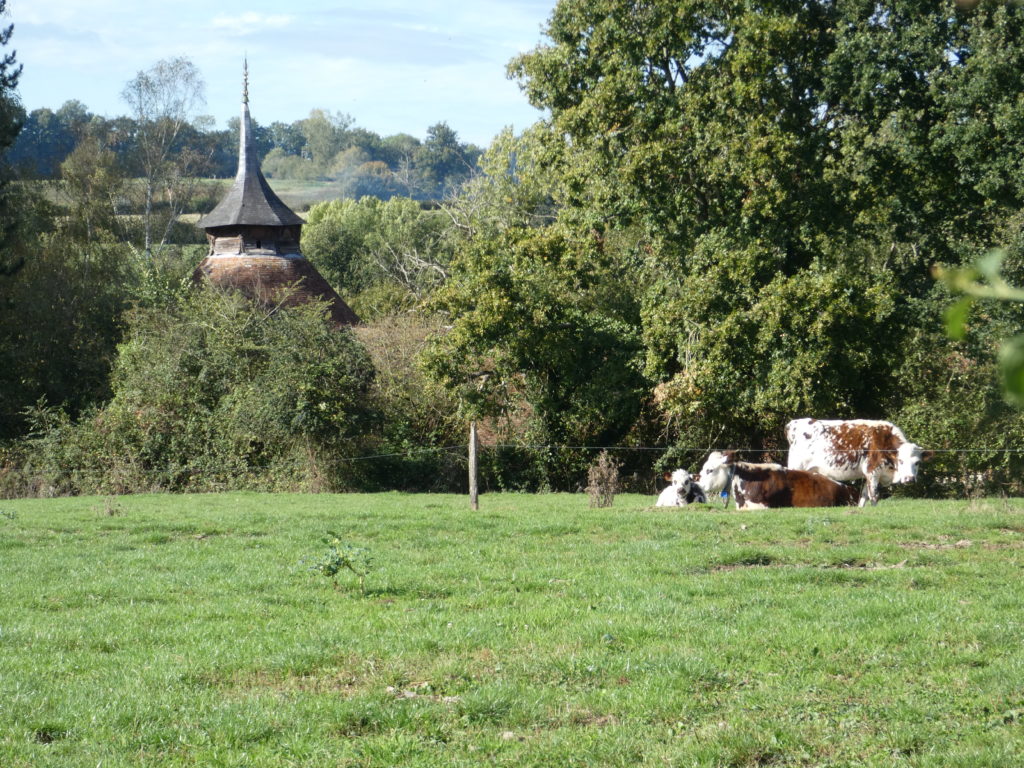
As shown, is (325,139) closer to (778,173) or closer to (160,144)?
(160,144)

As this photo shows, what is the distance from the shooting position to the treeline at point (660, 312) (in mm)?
22109

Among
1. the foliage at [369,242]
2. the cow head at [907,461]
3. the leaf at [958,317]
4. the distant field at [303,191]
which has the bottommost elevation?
the cow head at [907,461]

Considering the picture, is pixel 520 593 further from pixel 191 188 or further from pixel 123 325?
pixel 191 188

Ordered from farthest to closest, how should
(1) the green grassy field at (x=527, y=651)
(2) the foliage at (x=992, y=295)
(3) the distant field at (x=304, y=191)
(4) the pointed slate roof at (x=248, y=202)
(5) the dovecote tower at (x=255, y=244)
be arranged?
(3) the distant field at (x=304, y=191)
(4) the pointed slate roof at (x=248, y=202)
(5) the dovecote tower at (x=255, y=244)
(1) the green grassy field at (x=527, y=651)
(2) the foliage at (x=992, y=295)

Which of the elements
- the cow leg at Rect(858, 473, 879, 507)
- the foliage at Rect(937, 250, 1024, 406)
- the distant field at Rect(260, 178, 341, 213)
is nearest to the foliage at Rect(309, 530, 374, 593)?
the foliage at Rect(937, 250, 1024, 406)

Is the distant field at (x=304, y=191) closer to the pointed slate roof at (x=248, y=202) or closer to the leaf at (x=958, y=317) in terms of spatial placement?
the pointed slate roof at (x=248, y=202)

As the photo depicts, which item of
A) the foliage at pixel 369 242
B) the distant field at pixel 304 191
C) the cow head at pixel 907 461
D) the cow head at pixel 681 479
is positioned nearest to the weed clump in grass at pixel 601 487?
the cow head at pixel 681 479

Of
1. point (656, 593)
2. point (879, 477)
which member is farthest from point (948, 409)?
point (656, 593)

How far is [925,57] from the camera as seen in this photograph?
21.3 metres

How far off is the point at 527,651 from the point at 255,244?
35.0m

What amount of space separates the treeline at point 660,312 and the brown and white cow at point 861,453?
94.4 inches

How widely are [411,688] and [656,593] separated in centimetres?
338

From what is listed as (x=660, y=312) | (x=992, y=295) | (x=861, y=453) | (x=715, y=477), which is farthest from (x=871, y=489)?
(x=992, y=295)

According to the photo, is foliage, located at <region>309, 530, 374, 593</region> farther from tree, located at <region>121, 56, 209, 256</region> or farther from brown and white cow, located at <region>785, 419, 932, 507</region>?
tree, located at <region>121, 56, 209, 256</region>
